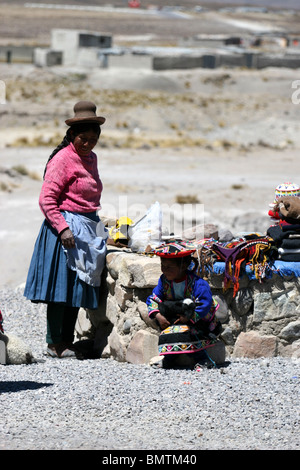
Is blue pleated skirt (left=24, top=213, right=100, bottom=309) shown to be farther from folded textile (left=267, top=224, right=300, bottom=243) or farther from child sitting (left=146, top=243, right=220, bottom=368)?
folded textile (left=267, top=224, right=300, bottom=243)

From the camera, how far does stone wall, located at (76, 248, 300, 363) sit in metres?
5.66

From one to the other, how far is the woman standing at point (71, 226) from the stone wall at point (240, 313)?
261 mm

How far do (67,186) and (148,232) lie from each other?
2.70ft

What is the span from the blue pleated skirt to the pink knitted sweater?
16 cm

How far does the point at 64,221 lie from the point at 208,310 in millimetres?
1244

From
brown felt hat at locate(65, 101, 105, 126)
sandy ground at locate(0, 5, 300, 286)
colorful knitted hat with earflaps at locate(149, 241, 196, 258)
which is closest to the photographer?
colorful knitted hat with earflaps at locate(149, 241, 196, 258)

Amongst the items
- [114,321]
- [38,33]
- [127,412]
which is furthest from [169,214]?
[38,33]

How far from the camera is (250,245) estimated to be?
5.70m

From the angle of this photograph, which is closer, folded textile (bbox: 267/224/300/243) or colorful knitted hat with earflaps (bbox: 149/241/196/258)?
colorful knitted hat with earflaps (bbox: 149/241/196/258)

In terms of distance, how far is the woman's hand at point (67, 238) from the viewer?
5.62m

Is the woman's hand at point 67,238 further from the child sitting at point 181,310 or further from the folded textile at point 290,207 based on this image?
the folded textile at point 290,207

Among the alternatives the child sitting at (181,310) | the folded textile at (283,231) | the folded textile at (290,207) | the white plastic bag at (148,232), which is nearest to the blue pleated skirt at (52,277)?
the white plastic bag at (148,232)

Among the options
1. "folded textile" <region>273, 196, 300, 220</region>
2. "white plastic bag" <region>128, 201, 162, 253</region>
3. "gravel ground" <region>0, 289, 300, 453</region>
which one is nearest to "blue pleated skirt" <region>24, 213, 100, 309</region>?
"gravel ground" <region>0, 289, 300, 453</region>
